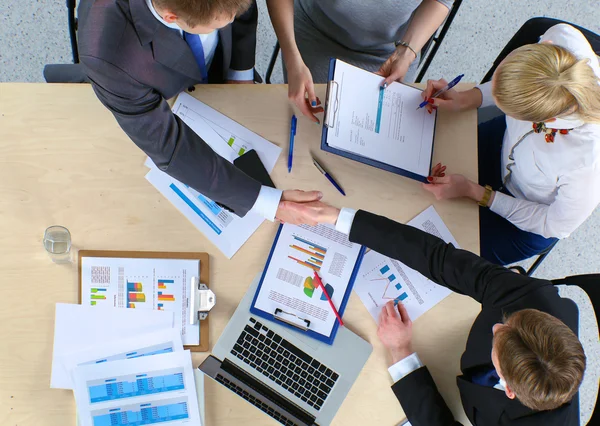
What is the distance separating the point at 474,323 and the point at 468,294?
8 centimetres

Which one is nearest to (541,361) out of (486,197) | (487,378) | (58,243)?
(487,378)

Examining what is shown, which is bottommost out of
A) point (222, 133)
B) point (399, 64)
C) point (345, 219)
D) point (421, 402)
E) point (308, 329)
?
point (421, 402)

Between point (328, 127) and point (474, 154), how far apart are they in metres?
0.44

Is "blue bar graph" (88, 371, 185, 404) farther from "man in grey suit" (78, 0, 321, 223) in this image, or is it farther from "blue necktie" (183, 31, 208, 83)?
"blue necktie" (183, 31, 208, 83)

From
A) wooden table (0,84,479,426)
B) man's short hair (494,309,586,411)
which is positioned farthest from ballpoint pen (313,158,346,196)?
man's short hair (494,309,586,411)

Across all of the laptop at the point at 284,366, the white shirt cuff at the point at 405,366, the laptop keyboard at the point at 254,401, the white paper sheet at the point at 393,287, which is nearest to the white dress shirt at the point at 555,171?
the white paper sheet at the point at 393,287

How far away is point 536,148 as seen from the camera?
4.60ft

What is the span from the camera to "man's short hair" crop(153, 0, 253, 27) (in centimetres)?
96

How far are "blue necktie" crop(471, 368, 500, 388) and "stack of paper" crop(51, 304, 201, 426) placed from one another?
2.31ft

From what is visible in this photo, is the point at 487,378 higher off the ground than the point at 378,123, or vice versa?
the point at 378,123

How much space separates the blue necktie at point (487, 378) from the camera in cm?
127

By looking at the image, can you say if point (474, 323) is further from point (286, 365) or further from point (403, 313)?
point (286, 365)

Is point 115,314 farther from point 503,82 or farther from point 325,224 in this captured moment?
point 503,82

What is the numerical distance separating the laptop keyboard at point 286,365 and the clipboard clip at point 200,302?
0.11 meters
